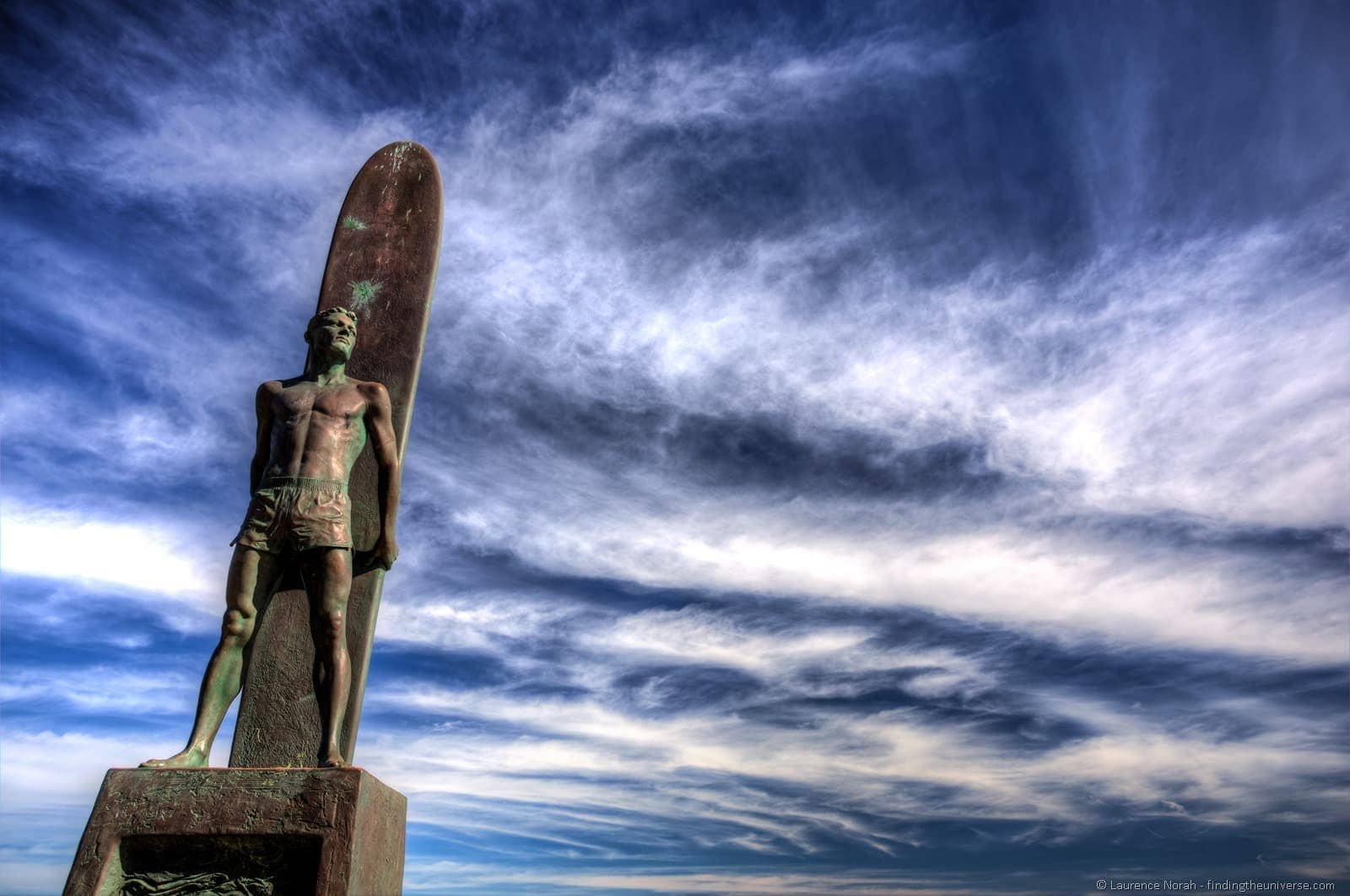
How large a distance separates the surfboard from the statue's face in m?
0.50

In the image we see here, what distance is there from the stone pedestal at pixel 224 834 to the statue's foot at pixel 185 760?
105 millimetres

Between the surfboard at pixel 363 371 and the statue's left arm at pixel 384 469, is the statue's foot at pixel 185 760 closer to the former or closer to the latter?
the surfboard at pixel 363 371

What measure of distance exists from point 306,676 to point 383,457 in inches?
61.1

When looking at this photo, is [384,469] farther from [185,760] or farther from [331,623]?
[185,760]

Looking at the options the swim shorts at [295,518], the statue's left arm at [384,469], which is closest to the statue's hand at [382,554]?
the statue's left arm at [384,469]

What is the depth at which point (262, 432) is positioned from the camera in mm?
6523

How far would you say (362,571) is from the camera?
6445 millimetres

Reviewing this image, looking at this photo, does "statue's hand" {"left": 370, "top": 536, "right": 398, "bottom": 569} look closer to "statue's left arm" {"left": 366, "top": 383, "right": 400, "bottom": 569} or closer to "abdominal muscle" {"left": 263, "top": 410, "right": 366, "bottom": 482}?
"statue's left arm" {"left": 366, "top": 383, "right": 400, "bottom": 569}

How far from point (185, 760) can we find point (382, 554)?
173 centimetres

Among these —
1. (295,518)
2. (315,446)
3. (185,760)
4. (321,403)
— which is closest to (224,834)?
(185,760)

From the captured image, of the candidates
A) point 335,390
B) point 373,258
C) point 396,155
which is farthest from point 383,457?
point 396,155

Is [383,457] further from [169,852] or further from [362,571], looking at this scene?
[169,852]

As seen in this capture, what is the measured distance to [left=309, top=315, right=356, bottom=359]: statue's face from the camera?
6508mm

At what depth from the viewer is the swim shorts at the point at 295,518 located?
232 inches
